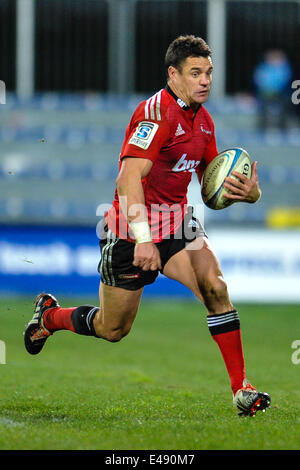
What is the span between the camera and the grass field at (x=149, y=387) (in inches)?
196

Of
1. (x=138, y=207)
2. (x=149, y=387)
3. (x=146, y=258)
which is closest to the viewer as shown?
(x=146, y=258)

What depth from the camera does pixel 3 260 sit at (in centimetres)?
1460

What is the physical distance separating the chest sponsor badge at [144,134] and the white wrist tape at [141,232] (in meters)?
0.48

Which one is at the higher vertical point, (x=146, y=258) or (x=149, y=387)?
(x=146, y=258)

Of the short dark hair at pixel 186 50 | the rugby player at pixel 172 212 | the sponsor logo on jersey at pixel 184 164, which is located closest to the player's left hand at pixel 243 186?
the rugby player at pixel 172 212

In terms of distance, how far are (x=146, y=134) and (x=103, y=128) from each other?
1394cm

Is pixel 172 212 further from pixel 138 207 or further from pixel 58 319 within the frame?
pixel 58 319

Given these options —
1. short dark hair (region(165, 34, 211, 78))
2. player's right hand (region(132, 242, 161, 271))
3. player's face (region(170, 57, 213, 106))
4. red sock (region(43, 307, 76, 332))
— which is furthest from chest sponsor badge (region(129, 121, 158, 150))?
red sock (region(43, 307, 76, 332))

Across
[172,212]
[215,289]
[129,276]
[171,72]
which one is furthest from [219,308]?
[171,72]

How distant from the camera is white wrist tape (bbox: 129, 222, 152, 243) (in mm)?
5518

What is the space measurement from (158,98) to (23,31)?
16.0 metres

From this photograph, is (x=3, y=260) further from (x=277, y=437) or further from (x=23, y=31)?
(x=277, y=437)

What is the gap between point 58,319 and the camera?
6.76 metres

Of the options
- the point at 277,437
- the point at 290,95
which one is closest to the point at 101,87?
the point at 290,95
